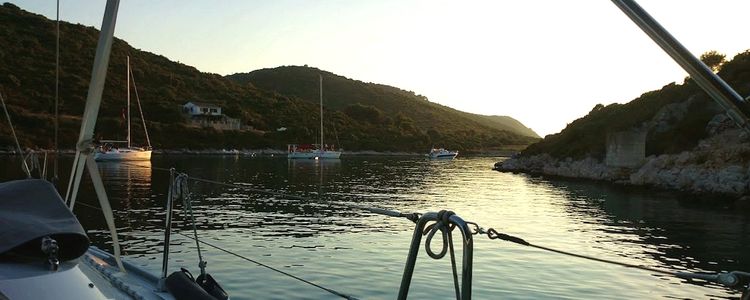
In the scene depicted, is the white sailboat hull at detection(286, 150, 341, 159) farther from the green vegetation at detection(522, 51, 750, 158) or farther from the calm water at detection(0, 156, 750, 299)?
the calm water at detection(0, 156, 750, 299)

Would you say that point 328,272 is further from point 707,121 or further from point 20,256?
point 707,121

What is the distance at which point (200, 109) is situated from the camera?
134 metres

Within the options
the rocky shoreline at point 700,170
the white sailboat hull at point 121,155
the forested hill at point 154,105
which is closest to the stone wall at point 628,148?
the rocky shoreline at point 700,170

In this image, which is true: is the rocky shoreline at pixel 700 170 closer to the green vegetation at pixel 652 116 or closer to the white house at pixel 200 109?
the green vegetation at pixel 652 116

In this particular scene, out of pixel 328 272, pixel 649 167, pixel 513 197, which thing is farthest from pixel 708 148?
pixel 328 272

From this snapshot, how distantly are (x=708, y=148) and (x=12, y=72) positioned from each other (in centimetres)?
11567

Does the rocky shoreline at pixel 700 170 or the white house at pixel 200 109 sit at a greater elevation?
the white house at pixel 200 109

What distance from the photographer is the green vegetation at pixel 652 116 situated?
54.6 metres

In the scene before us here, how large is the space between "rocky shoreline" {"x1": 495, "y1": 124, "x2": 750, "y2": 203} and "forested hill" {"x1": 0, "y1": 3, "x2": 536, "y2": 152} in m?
80.5

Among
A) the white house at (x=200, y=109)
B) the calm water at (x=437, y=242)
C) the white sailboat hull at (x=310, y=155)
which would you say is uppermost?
the white house at (x=200, y=109)

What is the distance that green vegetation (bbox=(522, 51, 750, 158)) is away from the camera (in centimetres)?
5459

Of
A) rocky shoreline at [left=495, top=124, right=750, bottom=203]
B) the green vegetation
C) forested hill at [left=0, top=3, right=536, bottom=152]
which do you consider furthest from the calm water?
forested hill at [left=0, top=3, right=536, bottom=152]

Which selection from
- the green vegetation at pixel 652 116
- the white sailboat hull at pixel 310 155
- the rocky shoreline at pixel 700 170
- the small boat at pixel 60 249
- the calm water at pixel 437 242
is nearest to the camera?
the small boat at pixel 60 249

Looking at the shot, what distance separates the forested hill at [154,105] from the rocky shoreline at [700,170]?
80.5m
